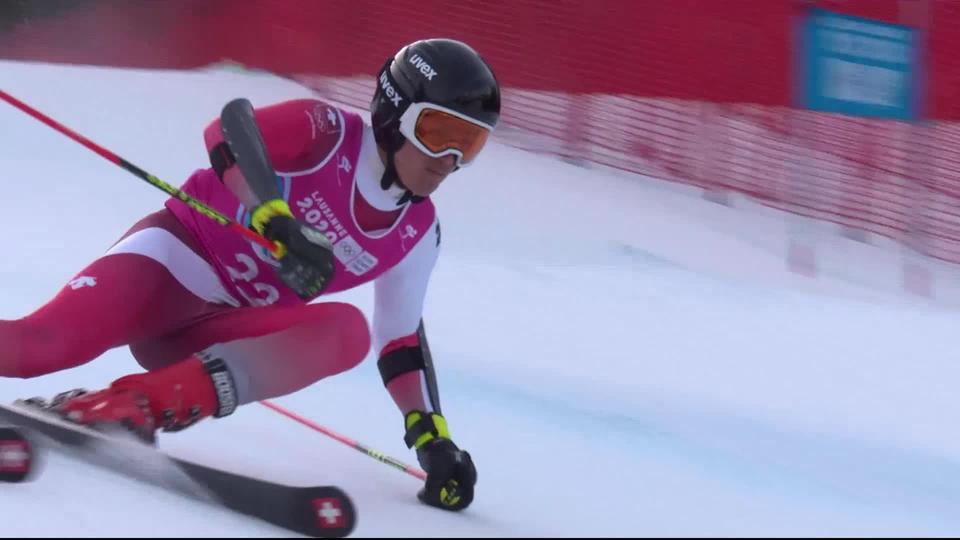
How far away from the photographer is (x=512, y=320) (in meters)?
4.84

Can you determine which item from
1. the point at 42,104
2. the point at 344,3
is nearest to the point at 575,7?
the point at 344,3

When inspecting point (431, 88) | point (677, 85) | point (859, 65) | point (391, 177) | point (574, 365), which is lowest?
point (391, 177)

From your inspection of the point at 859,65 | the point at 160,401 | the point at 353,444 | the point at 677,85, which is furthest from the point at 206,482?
the point at 677,85

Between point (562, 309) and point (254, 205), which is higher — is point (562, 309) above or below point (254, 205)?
above

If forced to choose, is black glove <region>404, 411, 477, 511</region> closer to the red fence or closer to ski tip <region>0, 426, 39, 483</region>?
ski tip <region>0, 426, 39, 483</region>

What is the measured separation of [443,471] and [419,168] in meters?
0.62

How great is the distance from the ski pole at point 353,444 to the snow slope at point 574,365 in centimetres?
4

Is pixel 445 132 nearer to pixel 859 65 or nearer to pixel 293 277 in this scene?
pixel 293 277

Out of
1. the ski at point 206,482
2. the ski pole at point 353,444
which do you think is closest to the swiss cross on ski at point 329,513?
the ski at point 206,482

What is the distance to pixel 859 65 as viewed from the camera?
5754 mm

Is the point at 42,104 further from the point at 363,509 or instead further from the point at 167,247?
the point at 363,509

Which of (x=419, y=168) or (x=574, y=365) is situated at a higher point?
(x=574, y=365)

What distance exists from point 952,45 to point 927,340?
6.01 ft

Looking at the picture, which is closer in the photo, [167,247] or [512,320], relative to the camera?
[167,247]
